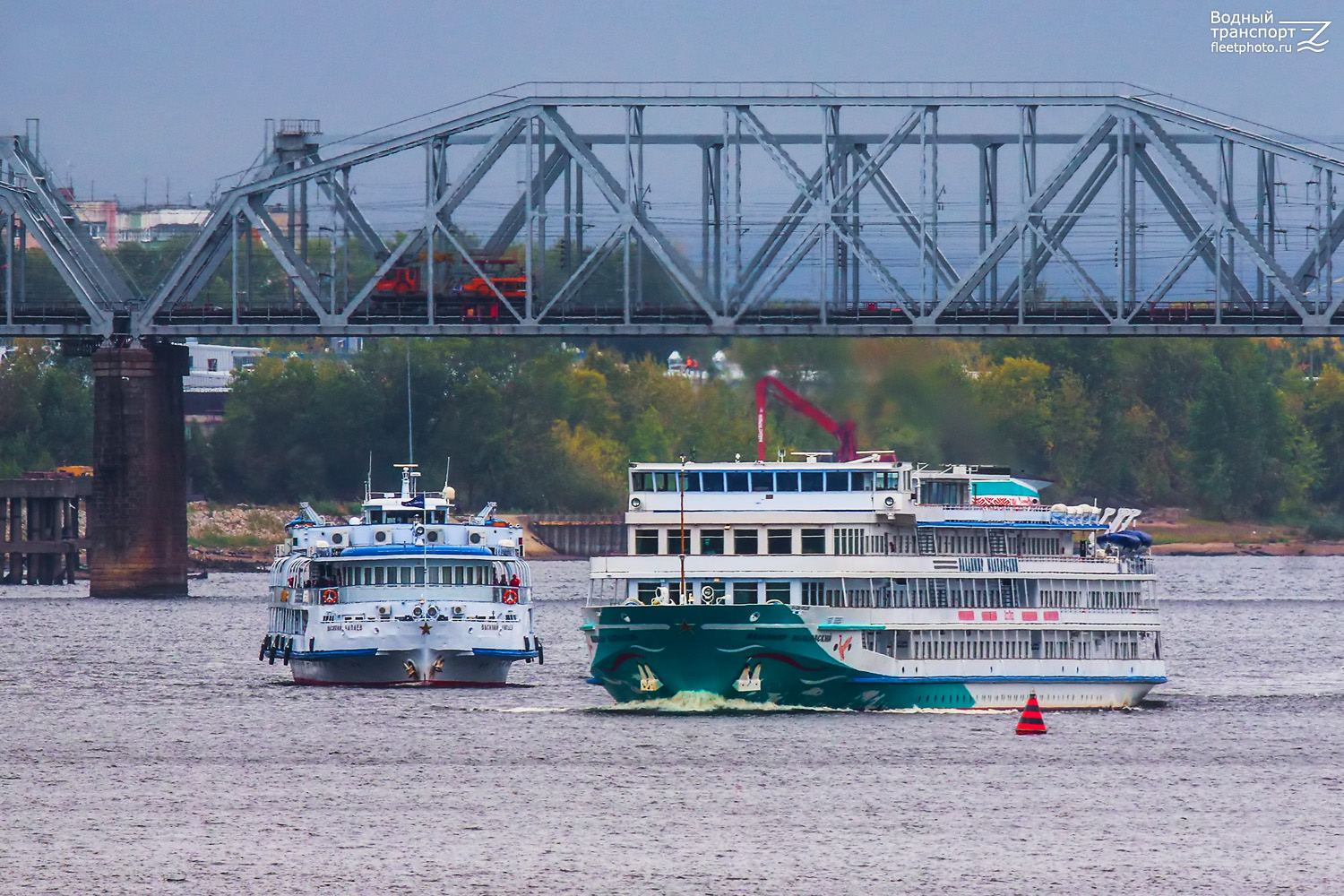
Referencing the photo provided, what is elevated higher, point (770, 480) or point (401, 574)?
point (770, 480)

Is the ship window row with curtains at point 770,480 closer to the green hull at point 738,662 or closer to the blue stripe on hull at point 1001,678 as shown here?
the green hull at point 738,662

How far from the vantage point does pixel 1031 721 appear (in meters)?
92.4

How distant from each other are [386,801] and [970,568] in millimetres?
24961

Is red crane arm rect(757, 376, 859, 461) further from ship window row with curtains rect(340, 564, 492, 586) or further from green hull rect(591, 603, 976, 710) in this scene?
green hull rect(591, 603, 976, 710)

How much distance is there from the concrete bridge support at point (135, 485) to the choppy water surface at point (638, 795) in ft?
229

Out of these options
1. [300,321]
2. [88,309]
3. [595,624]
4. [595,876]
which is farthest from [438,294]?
[595,876]

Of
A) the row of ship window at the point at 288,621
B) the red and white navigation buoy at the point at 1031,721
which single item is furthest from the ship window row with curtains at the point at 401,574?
the red and white navigation buoy at the point at 1031,721

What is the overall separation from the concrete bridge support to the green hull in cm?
9496

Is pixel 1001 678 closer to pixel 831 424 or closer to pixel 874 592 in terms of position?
pixel 874 592

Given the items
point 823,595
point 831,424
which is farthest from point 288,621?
point 831,424

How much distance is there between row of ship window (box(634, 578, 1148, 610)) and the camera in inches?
3666

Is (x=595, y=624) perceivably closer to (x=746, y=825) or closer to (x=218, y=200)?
(x=746, y=825)

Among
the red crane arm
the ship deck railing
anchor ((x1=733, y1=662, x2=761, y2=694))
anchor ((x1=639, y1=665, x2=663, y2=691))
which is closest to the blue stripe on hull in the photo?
anchor ((x1=733, y1=662, x2=761, y2=694))

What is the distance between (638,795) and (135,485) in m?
112
